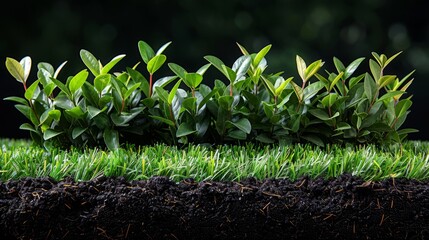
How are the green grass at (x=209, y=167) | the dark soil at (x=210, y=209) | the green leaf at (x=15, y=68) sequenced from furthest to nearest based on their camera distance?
the green leaf at (x=15, y=68) < the green grass at (x=209, y=167) < the dark soil at (x=210, y=209)

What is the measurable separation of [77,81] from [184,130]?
2.20 ft

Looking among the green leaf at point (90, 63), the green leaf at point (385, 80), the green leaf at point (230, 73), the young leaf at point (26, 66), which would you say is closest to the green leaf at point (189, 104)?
the green leaf at point (230, 73)

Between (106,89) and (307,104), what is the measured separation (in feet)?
3.98

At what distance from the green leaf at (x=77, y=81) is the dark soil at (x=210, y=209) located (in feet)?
2.97

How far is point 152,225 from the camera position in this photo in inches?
93.7

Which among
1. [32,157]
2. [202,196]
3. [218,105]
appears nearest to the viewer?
[202,196]

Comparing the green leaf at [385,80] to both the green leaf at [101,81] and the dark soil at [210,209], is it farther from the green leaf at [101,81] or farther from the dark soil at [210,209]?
the green leaf at [101,81]

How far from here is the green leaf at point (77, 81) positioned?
324 cm

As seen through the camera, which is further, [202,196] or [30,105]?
[30,105]

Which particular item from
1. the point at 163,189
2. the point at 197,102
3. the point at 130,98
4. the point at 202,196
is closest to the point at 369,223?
the point at 202,196

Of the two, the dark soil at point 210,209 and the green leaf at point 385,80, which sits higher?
the green leaf at point 385,80

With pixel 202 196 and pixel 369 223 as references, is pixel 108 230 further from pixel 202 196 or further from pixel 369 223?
pixel 369 223

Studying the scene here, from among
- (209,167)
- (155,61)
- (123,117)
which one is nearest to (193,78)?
(155,61)

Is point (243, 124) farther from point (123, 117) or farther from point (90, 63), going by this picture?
point (90, 63)
